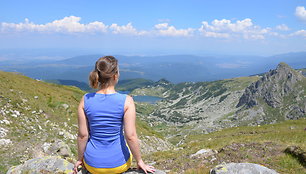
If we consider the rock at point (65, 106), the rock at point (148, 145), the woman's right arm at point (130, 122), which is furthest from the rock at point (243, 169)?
the rock at point (65, 106)

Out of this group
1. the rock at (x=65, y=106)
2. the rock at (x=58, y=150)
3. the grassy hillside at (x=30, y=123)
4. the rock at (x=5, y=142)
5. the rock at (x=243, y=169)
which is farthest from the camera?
the rock at (x=65, y=106)

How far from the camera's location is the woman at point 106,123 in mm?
5973

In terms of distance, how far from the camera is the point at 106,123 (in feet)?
19.9

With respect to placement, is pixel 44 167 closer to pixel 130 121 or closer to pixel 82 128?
pixel 82 128

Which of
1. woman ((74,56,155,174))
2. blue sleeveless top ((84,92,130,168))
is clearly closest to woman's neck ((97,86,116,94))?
woman ((74,56,155,174))

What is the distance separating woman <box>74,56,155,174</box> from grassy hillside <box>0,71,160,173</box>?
10.2 m

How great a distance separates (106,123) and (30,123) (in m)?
20.1

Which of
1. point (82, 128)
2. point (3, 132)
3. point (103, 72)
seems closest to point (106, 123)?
point (82, 128)

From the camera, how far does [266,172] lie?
9.49 meters

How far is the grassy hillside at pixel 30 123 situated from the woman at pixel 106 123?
10197 millimetres

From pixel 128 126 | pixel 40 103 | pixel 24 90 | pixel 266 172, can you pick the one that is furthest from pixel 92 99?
pixel 24 90

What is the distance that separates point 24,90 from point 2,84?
2804 millimetres

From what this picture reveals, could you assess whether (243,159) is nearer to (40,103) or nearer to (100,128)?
(100,128)

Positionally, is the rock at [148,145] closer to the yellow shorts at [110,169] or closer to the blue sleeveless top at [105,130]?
the yellow shorts at [110,169]
